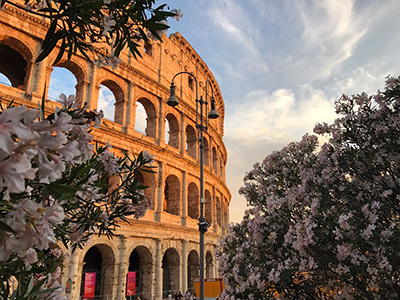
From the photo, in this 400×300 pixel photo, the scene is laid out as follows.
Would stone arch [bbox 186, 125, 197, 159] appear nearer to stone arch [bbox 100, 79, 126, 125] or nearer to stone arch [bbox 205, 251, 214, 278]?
stone arch [bbox 100, 79, 126, 125]

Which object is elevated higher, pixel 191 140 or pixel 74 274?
pixel 191 140

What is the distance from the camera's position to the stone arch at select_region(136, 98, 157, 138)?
60.8ft

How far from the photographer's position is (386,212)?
4527 millimetres

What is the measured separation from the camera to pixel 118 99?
55.8ft

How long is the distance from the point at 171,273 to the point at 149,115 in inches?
408

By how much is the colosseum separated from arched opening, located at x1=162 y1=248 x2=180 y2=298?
2.3 inches

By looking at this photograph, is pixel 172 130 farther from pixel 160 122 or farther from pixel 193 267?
pixel 193 267

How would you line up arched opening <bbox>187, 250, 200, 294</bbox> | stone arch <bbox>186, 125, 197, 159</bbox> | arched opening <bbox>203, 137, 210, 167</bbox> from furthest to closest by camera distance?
arched opening <bbox>203, 137, 210, 167</bbox>, stone arch <bbox>186, 125, 197, 159</bbox>, arched opening <bbox>187, 250, 200, 294</bbox>

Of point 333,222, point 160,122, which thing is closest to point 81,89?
point 160,122

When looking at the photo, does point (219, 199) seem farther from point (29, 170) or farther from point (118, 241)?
point (29, 170)

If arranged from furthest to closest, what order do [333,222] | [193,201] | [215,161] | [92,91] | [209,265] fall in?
[215,161] → [209,265] → [193,201] → [92,91] → [333,222]

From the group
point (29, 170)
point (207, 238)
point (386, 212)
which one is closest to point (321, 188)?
point (386, 212)

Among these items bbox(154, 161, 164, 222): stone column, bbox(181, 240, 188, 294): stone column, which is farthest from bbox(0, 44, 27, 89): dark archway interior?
bbox(181, 240, 188, 294): stone column

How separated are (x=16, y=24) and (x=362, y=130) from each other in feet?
48.0
